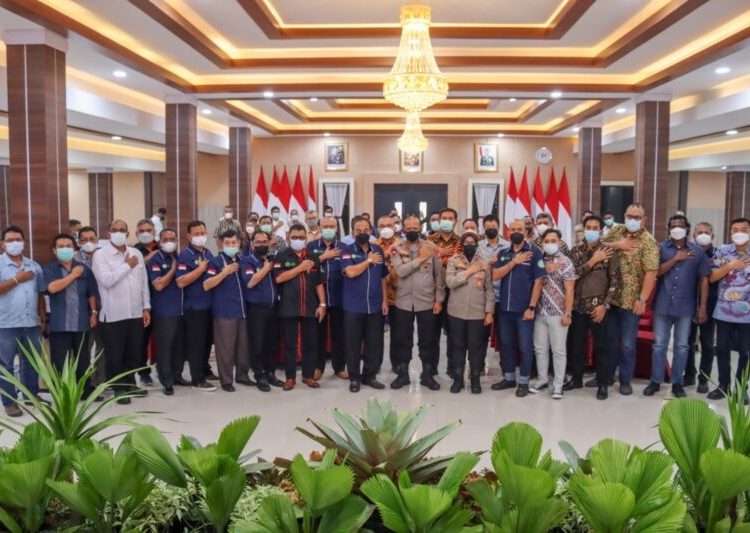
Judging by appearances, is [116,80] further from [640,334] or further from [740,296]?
[740,296]

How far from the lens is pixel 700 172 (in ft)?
65.0

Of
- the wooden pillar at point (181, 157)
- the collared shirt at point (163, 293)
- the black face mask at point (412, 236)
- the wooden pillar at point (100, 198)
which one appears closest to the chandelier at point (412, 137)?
the wooden pillar at point (181, 157)

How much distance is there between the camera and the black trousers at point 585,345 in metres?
5.57

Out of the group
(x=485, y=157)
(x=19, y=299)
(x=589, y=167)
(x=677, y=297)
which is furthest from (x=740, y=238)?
(x=485, y=157)

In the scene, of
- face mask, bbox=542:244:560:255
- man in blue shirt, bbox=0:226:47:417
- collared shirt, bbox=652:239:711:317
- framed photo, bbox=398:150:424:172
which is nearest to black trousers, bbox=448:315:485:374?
face mask, bbox=542:244:560:255

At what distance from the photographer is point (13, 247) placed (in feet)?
16.3

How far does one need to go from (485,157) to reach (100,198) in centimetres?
1211

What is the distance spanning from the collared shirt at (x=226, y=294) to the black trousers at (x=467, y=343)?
1.91m

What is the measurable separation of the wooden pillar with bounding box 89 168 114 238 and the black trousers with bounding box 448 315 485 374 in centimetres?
1701

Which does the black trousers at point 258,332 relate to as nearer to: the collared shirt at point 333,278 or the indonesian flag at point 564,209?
the collared shirt at point 333,278

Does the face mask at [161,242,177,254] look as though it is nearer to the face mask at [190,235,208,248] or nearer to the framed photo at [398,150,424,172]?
the face mask at [190,235,208,248]

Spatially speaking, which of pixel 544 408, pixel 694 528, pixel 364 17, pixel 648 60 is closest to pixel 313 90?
pixel 364 17

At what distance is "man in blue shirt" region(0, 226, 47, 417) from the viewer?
4.93 metres

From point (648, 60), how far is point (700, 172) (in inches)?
518
